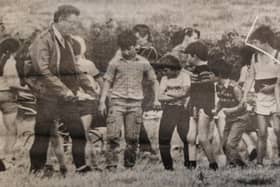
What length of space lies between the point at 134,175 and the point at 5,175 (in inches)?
7.7

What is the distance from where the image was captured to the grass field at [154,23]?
68cm

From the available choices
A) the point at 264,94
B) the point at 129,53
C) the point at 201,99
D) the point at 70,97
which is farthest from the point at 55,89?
the point at 264,94

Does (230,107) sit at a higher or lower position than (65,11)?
lower

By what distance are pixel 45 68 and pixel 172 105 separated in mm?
206

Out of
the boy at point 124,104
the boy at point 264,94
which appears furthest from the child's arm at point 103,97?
the boy at point 264,94

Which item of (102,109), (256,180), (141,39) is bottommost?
(256,180)

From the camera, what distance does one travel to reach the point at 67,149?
2.26ft

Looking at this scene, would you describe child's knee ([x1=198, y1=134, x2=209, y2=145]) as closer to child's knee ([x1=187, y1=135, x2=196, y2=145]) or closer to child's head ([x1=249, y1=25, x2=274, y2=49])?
child's knee ([x1=187, y1=135, x2=196, y2=145])

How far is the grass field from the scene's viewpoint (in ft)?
2.24

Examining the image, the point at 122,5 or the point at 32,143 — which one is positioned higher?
the point at 122,5

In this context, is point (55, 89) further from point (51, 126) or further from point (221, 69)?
point (221, 69)

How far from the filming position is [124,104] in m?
0.70

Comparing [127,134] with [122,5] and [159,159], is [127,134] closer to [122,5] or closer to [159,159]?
[159,159]

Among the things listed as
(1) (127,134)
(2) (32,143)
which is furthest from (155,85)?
(2) (32,143)
